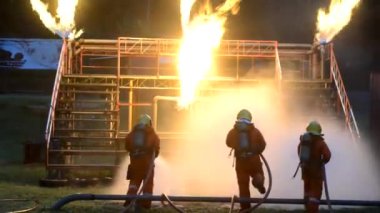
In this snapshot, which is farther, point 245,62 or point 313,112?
point 245,62

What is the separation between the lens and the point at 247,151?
501 inches

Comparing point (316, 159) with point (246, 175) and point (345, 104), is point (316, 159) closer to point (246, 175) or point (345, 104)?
point (246, 175)

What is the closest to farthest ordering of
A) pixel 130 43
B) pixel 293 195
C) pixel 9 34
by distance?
pixel 293 195 → pixel 130 43 → pixel 9 34

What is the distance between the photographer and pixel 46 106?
3247cm

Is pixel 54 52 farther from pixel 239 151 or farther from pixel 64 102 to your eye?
pixel 239 151

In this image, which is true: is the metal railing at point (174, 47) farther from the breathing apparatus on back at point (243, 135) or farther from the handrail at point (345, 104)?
the breathing apparatus on back at point (243, 135)

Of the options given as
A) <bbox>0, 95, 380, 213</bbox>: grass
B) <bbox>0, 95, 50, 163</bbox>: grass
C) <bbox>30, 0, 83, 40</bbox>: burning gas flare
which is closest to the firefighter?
<bbox>0, 95, 380, 213</bbox>: grass

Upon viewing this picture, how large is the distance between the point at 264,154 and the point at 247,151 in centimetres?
576

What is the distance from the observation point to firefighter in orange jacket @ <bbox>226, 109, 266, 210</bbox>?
501 inches

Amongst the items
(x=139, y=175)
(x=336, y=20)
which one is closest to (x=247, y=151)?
(x=139, y=175)

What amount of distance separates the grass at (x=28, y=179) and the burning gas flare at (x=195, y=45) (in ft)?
13.8

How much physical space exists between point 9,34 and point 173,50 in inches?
675

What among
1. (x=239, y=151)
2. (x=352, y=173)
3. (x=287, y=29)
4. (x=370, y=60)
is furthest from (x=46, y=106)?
(x=239, y=151)

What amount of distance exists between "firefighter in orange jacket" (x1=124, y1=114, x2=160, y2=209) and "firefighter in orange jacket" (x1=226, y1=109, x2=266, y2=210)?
1.51 meters
